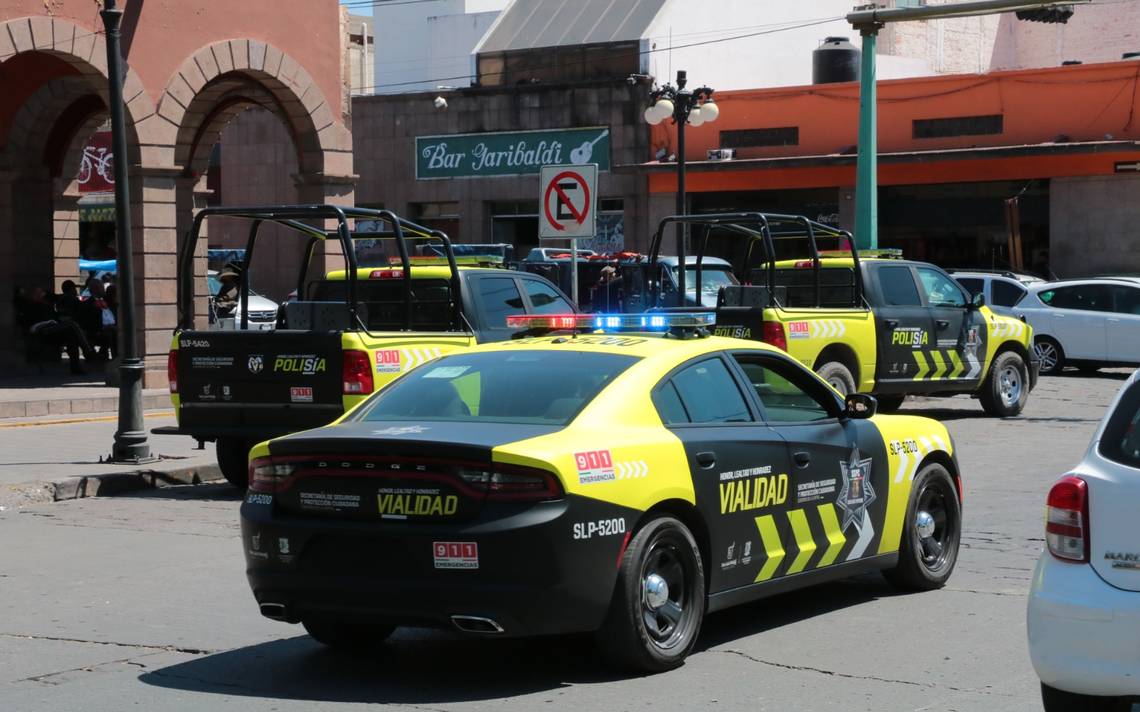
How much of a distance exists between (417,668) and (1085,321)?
69.0 ft

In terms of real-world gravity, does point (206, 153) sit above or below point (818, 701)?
above

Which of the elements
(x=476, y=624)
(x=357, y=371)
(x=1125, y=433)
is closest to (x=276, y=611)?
(x=476, y=624)

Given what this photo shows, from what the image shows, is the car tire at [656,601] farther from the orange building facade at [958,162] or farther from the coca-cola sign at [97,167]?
the coca-cola sign at [97,167]

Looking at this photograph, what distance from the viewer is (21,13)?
66.8 ft

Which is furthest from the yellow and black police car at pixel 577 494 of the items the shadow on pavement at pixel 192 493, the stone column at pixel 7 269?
the stone column at pixel 7 269

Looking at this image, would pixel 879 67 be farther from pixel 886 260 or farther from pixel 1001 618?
pixel 1001 618

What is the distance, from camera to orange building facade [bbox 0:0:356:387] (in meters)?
21.5

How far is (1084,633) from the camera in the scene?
523cm

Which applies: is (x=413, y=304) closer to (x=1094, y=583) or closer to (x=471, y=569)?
(x=471, y=569)

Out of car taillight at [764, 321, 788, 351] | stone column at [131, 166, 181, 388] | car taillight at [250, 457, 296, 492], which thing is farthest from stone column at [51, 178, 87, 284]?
car taillight at [250, 457, 296, 492]

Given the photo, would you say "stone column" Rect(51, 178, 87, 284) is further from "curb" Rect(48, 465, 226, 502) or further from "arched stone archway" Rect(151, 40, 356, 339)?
"curb" Rect(48, 465, 226, 502)

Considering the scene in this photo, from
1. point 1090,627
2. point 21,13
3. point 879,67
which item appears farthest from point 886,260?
point 879,67

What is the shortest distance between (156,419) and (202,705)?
44.7 feet

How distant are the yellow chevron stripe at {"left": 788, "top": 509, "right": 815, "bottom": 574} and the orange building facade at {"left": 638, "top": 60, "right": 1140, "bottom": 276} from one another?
29591mm
